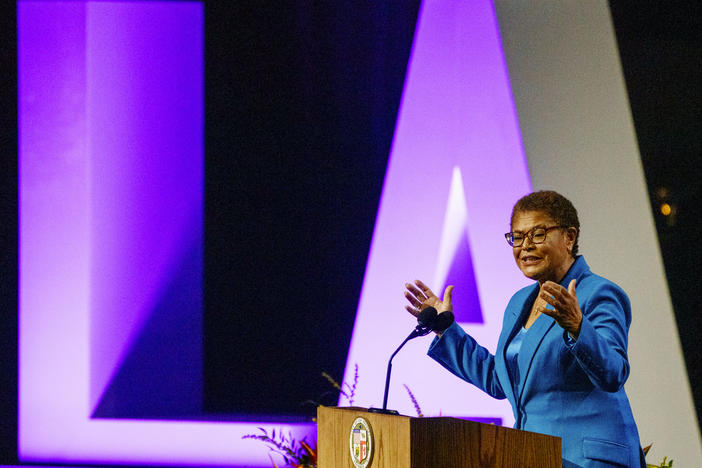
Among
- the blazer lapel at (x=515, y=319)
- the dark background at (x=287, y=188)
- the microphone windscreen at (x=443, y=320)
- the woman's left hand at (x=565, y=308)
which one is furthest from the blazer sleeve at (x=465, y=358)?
the dark background at (x=287, y=188)

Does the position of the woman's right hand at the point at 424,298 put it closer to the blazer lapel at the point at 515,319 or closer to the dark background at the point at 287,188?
the blazer lapel at the point at 515,319

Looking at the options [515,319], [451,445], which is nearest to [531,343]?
[515,319]

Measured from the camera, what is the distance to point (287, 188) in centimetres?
403

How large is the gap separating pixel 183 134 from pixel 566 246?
8.65 feet

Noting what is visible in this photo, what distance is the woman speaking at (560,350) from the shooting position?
160 centimetres

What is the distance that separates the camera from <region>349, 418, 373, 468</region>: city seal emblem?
1.49 m

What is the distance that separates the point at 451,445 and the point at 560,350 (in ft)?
1.77

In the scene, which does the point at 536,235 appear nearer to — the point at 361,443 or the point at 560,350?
the point at 560,350

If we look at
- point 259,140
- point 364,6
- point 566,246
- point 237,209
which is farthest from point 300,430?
Answer: point 364,6

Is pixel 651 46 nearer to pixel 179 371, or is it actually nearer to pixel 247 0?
Answer: pixel 247 0

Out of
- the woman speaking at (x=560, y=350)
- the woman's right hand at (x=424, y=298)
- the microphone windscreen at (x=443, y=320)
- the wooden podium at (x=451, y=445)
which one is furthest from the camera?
the woman's right hand at (x=424, y=298)

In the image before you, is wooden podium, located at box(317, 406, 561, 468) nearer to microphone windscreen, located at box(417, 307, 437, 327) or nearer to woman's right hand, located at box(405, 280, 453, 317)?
microphone windscreen, located at box(417, 307, 437, 327)

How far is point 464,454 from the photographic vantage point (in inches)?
55.2

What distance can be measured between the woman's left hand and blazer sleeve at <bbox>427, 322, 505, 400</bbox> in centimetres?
58
